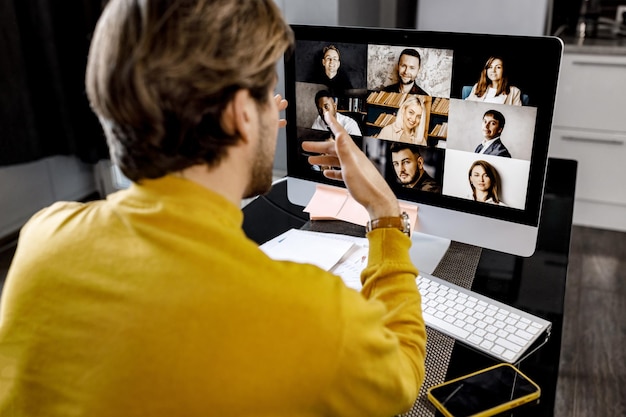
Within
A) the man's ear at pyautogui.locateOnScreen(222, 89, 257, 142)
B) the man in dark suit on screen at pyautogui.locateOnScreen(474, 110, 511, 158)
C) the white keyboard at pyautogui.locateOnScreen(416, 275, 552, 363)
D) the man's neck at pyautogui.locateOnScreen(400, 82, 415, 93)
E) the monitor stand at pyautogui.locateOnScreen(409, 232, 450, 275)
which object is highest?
the man's ear at pyautogui.locateOnScreen(222, 89, 257, 142)

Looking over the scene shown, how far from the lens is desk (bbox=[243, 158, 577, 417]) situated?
91cm

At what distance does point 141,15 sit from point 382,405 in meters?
0.48

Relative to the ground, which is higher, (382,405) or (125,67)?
(125,67)

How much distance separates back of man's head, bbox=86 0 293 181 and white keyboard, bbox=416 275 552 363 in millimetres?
524

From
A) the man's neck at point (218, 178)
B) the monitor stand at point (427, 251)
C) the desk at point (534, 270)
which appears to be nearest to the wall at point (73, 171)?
the desk at point (534, 270)

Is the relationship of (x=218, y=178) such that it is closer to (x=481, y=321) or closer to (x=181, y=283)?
(x=181, y=283)

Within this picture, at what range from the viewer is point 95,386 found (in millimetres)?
602

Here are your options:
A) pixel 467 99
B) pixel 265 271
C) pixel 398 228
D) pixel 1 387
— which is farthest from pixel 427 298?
pixel 1 387

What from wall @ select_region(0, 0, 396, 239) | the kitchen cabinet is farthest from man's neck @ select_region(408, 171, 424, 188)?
the kitchen cabinet

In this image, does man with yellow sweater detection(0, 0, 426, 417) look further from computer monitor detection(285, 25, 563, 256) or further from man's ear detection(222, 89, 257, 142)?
computer monitor detection(285, 25, 563, 256)

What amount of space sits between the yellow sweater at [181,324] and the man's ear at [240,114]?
0.07 metres

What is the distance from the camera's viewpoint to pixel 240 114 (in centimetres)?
65

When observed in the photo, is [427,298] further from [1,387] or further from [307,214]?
[1,387]

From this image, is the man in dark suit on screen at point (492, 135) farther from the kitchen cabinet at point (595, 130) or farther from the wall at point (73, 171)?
the kitchen cabinet at point (595, 130)
